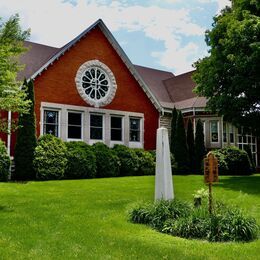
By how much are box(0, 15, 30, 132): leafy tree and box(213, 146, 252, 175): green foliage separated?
1738 centimetres

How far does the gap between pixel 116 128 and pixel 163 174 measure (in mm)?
17193

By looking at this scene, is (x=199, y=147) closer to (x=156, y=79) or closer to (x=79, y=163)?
(x=79, y=163)

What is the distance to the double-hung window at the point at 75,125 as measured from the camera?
2489cm

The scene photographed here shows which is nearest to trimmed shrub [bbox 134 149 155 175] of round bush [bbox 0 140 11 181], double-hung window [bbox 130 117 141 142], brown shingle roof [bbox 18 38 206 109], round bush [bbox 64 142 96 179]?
double-hung window [bbox 130 117 141 142]

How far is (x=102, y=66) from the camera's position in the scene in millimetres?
26656

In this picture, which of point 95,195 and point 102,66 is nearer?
point 95,195

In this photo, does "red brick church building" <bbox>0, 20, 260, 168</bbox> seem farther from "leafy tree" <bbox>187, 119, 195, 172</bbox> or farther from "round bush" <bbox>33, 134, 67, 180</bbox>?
"leafy tree" <bbox>187, 119, 195, 172</bbox>

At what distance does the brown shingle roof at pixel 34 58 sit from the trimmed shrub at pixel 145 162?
8.34 meters

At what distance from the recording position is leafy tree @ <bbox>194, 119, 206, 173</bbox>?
27.9m

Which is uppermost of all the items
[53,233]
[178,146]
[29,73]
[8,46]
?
[29,73]

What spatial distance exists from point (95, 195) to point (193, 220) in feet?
20.5

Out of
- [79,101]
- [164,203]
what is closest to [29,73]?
[79,101]

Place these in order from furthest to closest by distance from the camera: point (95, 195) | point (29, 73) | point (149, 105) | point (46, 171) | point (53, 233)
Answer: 1. point (149, 105)
2. point (29, 73)
3. point (46, 171)
4. point (95, 195)
5. point (53, 233)

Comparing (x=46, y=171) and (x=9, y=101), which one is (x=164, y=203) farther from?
(x=46, y=171)
